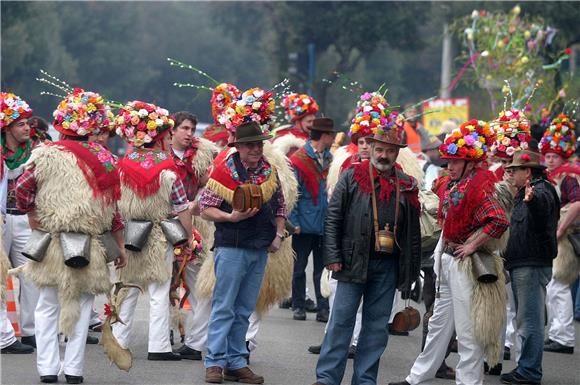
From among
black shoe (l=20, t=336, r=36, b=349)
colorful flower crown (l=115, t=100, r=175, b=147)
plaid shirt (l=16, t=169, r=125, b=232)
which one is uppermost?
colorful flower crown (l=115, t=100, r=175, b=147)

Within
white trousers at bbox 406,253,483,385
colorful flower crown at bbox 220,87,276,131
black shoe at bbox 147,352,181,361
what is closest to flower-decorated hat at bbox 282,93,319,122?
colorful flower crown at bbox 220,87,276,131

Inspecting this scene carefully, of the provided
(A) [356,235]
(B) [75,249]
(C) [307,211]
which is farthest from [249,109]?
(C) [307,211]

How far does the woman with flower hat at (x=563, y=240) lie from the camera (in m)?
12.1

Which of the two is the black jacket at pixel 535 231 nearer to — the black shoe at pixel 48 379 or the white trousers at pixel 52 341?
the white trousers at pixel 52 341

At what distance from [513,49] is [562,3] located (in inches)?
497

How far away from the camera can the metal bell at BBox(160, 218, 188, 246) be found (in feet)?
34.2

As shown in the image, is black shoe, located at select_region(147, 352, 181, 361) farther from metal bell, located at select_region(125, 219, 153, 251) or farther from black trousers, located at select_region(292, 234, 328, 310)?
black trousers, located at select_region(292, 234, 328, 310)

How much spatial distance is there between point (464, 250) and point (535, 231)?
1.23 m

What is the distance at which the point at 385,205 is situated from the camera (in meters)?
9.05

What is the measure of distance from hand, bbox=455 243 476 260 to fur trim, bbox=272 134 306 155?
16.6 feet

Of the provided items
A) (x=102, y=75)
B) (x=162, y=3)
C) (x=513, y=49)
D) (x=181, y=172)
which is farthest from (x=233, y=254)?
(x=162, y=3)

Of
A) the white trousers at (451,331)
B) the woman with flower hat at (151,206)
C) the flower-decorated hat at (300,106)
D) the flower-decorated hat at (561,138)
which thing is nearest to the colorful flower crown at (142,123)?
the woman with flower hat at (151,206)

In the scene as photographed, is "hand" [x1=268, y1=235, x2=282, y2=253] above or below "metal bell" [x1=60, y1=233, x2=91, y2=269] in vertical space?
above

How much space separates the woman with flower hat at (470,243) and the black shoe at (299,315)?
4262 millimetres
